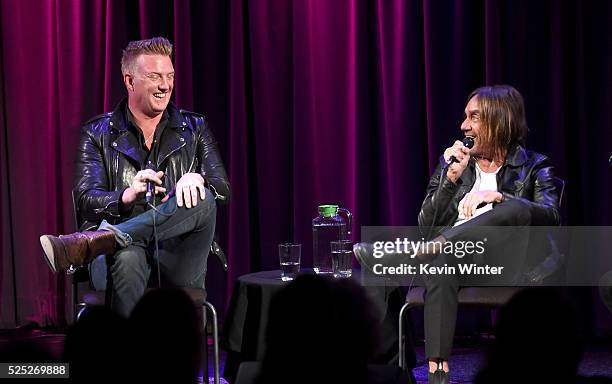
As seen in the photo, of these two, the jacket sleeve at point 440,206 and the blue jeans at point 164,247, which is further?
the jacket sleeve at point 440,206

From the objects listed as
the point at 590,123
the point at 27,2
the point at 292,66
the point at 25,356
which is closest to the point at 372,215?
the point at 292,66

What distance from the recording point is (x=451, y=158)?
3324mm

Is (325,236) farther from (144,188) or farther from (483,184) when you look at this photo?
(144,188)

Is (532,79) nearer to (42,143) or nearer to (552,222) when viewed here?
(552,222)

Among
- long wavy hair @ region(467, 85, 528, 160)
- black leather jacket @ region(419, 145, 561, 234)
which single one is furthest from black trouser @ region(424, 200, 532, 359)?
long wavy hair @ region(467, 85, 528, 160)

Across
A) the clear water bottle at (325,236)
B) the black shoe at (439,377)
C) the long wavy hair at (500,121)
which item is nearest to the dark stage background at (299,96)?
the clear water bottle at (325,236)

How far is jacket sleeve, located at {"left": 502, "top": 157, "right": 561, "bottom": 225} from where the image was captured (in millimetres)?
3119

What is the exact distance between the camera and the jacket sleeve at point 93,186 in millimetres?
3158

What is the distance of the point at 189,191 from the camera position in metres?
3.04

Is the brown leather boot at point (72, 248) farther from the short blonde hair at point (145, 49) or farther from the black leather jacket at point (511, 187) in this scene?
the black leather jacket at point (511, 187)

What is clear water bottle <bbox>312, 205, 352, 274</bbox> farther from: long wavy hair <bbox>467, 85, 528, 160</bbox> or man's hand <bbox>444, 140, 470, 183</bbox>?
long wavy hair <bbox>467, 85, 528, 160</bbox>

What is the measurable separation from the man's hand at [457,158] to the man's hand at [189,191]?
3.21 ft

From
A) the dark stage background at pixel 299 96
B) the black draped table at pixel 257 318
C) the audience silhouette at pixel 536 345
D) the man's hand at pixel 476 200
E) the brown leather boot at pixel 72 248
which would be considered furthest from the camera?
the dark stage background at pixel 299 96

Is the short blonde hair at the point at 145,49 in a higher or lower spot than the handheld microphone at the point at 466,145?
higher
